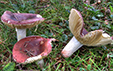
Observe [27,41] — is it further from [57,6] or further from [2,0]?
[2,0]

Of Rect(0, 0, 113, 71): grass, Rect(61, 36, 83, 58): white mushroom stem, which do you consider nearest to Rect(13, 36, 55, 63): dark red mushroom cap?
Rect(0, 0, 113, 71): grass

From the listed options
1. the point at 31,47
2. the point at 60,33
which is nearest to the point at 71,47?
the point at 60,33

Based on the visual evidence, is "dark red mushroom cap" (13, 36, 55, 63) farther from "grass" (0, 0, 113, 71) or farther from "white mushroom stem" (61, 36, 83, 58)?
"white mushroom stem" (61, 36, 83, 58)

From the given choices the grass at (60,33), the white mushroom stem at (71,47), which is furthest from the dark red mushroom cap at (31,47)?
the white mushroom stem at (71,47)

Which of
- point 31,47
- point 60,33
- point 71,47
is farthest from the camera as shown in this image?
point 60,33

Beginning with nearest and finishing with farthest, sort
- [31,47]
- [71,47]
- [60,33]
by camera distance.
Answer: [31,47] → [71,47] → [60,33]

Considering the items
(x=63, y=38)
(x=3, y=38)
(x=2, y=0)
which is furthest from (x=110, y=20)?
(x=2, y=0)

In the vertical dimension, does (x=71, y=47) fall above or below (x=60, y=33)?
below

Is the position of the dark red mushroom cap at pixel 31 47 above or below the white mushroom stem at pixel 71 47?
above

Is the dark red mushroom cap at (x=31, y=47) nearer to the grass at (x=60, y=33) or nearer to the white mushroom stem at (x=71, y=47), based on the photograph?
the grass at (x=60, y=33)

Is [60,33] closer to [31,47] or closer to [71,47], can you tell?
[71,47]
